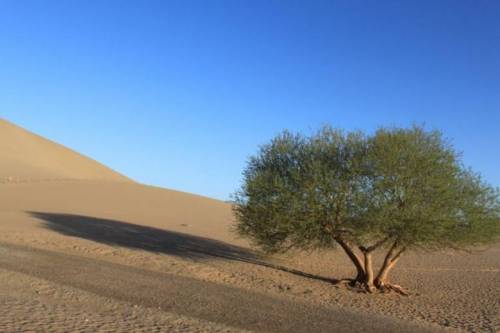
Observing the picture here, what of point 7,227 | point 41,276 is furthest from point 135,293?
point 7,227

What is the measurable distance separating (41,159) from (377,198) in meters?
78.6

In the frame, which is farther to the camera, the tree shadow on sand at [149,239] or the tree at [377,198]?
the tree shadow on sand at [149,239]

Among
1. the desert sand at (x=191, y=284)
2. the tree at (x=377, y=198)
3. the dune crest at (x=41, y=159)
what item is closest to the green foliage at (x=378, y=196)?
the tree at (x=377, y=198)

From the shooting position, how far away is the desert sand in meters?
12.1

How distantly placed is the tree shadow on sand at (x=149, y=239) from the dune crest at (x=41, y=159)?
36.8 metres

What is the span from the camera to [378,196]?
64.2 ft

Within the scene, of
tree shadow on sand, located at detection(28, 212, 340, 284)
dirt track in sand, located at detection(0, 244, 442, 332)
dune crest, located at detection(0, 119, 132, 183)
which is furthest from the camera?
dune crest, located at detection(0, 119, 132, 183)

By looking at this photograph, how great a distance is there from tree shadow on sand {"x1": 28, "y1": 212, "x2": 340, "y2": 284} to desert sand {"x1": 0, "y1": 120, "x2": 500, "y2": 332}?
0.07 m

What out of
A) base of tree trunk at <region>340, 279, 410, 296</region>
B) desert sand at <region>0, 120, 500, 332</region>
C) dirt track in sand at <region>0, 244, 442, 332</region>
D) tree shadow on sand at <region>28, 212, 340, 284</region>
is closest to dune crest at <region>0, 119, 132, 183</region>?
desert sand at <region>0, 120, 500, 332</region>

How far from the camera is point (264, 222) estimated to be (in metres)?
21.3

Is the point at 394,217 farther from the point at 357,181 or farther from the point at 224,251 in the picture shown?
the point at 224,251

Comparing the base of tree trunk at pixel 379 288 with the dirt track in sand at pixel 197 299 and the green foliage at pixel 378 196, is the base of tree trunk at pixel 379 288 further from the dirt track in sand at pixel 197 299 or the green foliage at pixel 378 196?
the dirt track in sand at pixel 197 299

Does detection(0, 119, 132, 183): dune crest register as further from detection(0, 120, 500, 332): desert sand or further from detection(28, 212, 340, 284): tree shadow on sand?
detection(28, 212, 340, 284): tree shadow on sand

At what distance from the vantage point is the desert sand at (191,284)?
12.1 meters
